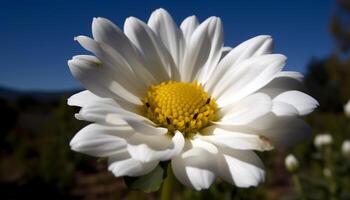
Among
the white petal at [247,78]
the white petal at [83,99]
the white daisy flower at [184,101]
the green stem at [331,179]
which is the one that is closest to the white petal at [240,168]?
the white daisy flower at [184,101]

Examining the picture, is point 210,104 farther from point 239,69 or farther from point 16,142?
point 16,142

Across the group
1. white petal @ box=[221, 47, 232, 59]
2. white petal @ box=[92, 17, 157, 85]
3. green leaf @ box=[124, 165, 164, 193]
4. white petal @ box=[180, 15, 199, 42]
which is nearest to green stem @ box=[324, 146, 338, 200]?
white petal @ box=[221, 47, 232, 59]

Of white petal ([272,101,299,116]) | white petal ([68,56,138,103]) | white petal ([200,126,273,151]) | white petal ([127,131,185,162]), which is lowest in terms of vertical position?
white petal ([200,126,273,151])

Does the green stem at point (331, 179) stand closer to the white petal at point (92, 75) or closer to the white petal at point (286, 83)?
the white petal at point (286, 83)

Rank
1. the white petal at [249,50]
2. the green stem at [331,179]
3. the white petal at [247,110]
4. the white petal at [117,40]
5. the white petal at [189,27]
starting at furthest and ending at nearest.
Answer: the green stem at [331,179]
the white petal at [189,27]
the white petal at [249,50]
the white petal at [117,40]
the white petal at [247,110]

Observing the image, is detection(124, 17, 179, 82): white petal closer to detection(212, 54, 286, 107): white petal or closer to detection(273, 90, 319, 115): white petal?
detection(212, 54, 286, 107): white petal
